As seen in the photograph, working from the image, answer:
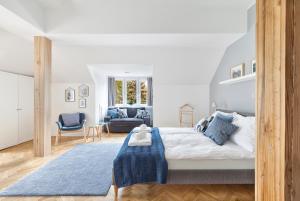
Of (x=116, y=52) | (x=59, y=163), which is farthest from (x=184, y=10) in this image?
(x=59, y=163)

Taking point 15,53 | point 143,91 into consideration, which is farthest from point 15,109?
point 143,91

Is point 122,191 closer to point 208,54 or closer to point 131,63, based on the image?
point 131,63

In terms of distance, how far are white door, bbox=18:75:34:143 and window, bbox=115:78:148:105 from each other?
326 cm

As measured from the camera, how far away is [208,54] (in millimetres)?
5023

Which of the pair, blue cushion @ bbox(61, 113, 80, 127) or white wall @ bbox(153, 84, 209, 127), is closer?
blue cushion @ bbox(61, 113, 80, 127)

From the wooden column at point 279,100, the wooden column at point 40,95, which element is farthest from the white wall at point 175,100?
the wooden column at point 279,100

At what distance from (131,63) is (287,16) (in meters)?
4.79

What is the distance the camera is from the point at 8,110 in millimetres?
4543

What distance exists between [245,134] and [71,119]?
4.69 meters

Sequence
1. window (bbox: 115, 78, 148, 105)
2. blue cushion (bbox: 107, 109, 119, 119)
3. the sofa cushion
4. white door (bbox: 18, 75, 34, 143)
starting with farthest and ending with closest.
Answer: window (bbox: 115, 78, 148, 105)
blue cushion (bbox: 107, 109, 119, 119)
the sofa cushion
white door (bbox: 18, 75, 34, 143)

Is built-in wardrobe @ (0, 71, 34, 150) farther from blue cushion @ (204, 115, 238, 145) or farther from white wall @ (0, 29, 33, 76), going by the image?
blue cushion @ (204, 115, 238, 145)

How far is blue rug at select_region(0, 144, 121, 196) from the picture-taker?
248cm

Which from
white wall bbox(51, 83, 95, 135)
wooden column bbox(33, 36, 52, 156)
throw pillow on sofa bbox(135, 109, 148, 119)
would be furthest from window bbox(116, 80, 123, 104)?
wooden column bbox(33, 36, 52, 156)

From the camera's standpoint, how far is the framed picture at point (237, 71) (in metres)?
3.70
